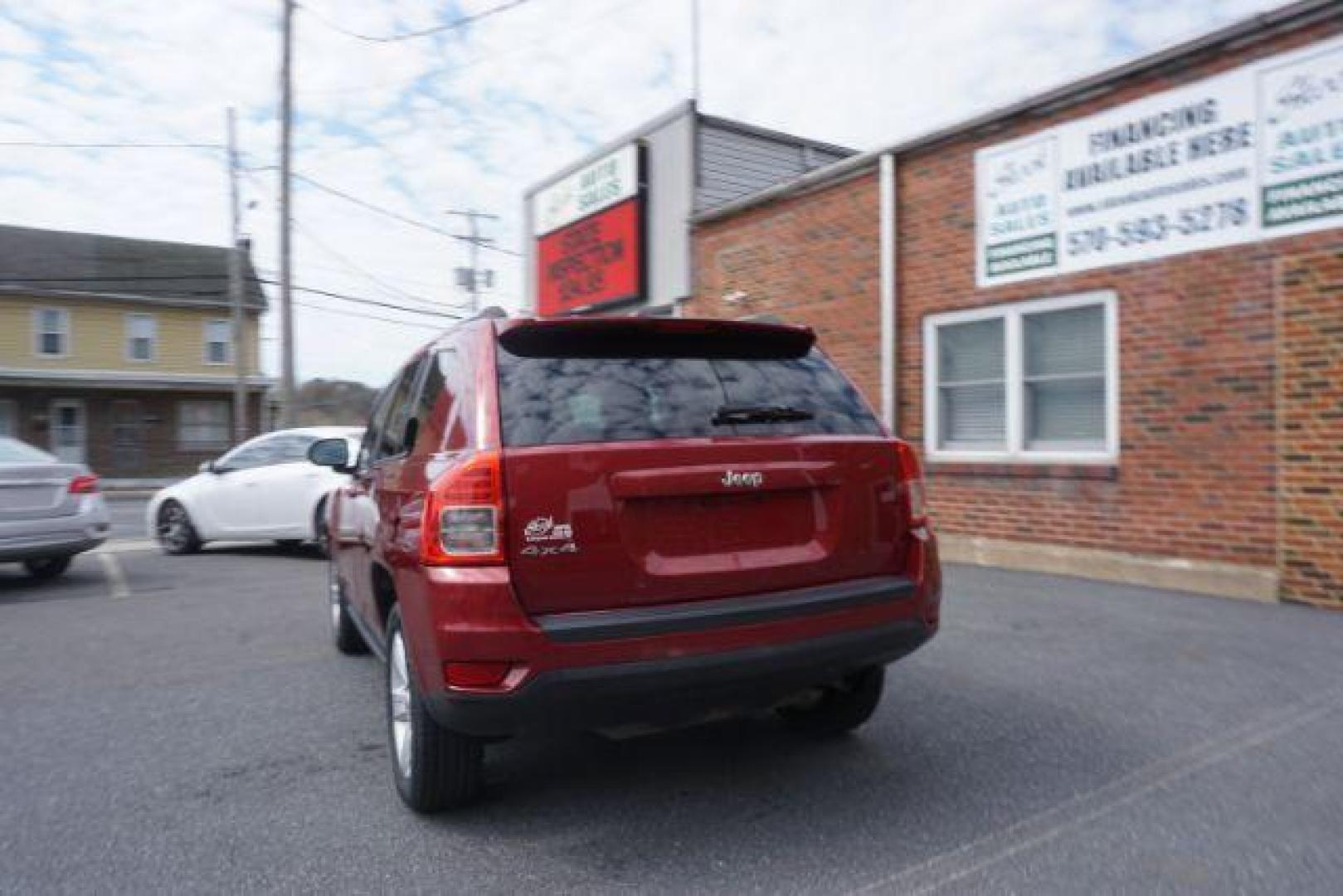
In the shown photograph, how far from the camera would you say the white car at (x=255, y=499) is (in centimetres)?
1018

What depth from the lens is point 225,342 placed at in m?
31.5

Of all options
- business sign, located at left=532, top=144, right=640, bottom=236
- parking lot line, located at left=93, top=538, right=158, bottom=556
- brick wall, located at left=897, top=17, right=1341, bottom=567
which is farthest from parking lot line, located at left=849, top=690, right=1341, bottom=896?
parking lot line, located at left=93, top=538, right=158, bottom=556

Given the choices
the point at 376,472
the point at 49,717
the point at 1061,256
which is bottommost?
the point at 49,717

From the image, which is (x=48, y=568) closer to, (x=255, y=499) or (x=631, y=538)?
(x=255, y=499)

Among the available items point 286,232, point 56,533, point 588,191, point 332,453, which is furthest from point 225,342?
point 332,453

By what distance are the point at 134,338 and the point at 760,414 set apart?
32488 millimetres

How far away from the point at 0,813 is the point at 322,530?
272 inches

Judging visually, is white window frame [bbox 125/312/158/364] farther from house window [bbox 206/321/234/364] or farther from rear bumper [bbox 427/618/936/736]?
rear bumper [bbox 427/618/936/736]

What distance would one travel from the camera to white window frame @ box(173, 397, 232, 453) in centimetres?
3006

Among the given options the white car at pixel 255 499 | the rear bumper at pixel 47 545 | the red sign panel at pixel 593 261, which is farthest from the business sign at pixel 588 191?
the rear bumper at pixel 47 545

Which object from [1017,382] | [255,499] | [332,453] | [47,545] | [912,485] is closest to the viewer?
[912,485]

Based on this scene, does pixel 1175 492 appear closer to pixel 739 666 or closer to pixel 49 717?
pixel 739 666

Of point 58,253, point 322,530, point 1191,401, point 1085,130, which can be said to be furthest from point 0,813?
point 58,253

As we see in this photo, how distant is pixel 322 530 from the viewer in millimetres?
10047
